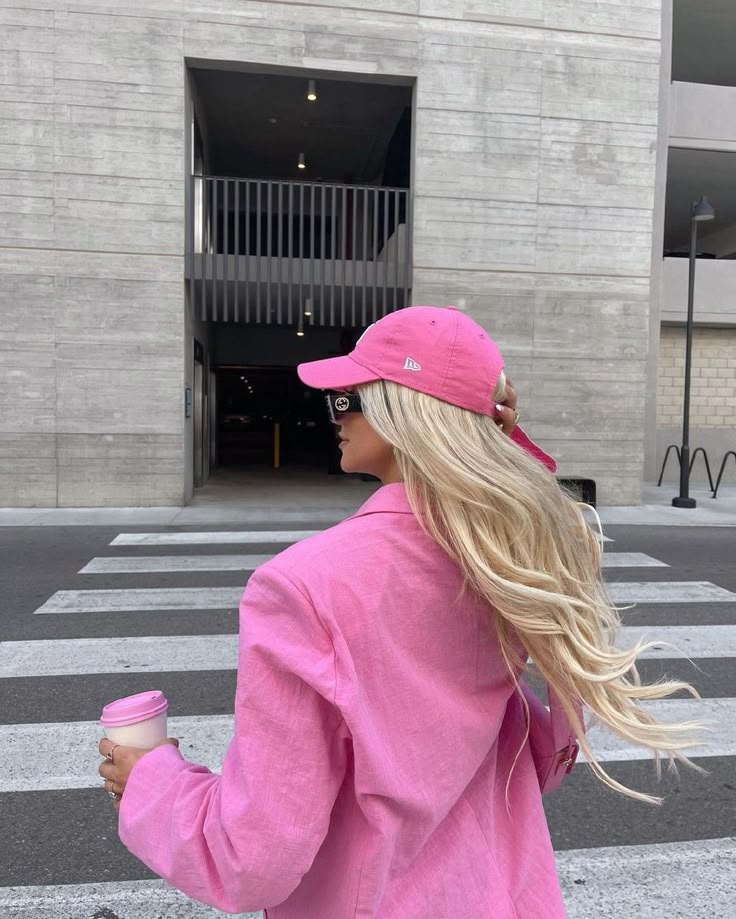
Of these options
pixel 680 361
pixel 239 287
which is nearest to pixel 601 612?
pixel 239 287

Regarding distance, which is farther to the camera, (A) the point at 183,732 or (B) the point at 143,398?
(B) the point at 143,398

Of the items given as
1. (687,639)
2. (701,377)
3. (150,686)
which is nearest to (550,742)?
(150,686)

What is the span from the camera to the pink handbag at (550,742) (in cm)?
123

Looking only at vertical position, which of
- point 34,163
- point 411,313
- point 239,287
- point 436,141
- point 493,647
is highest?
point 436,141

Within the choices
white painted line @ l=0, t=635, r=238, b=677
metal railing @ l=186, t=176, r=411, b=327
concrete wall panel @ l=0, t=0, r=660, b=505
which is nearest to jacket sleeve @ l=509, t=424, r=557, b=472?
white painted line @ l=0, t=635, r=238, b=677

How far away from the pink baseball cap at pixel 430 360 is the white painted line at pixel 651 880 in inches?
83.7

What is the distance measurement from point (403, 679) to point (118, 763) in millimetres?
467

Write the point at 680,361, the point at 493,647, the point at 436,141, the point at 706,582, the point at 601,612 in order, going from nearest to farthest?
the point at 493,647 < the point at 601,612 < the point at 706,582 < the point at 436,141 < the point at 680,361

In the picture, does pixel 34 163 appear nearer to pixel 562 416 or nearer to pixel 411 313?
pixel 562 416

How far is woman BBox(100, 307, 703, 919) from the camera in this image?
36.0 inches

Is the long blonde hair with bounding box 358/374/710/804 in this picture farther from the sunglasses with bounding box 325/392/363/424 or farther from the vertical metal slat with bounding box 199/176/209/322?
the vertical metal slat with bounding box 199/176/209/322

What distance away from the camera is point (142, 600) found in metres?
6.12

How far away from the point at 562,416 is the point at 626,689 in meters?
11.7

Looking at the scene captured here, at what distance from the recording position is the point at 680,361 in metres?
16.5
